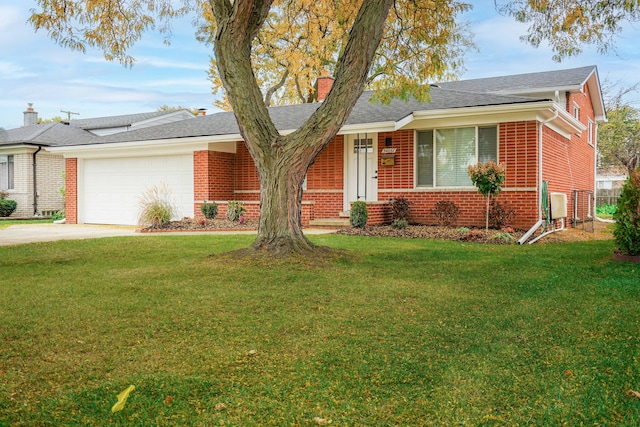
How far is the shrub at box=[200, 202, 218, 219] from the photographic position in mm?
16531

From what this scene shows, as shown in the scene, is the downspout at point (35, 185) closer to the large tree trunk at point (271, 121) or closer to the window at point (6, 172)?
the window at point (6, 172)

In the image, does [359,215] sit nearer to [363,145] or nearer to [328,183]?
[363,145]

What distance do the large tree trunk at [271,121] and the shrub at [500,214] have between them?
20.8ft

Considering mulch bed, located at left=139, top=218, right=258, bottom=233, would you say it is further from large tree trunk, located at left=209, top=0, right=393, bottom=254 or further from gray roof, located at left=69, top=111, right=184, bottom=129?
gray roof, located at left=69, top=111, right=184, bottom=129

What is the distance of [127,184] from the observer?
18766 millimetres

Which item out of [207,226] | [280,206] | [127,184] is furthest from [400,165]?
[127,184]

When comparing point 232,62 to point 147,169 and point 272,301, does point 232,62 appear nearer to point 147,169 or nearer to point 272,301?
point 272,301

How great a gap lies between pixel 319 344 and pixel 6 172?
25.1 meters

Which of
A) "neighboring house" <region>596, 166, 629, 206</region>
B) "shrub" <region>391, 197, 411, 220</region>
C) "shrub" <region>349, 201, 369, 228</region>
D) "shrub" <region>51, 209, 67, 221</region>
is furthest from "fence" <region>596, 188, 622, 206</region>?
"shrub" <region>51, 209, 67, 221</region>

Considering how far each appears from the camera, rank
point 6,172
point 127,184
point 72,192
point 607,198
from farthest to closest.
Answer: point 607,198
point 6,172
point 72,192
point 127,184

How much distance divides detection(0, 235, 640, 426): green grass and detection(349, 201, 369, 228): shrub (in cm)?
590

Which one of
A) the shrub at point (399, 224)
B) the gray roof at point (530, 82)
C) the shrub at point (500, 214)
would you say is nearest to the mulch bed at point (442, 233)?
the shrub at point (399, 224)

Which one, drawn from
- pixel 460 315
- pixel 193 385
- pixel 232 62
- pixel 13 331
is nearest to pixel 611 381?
pixel 460 315

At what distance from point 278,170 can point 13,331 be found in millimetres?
4579
